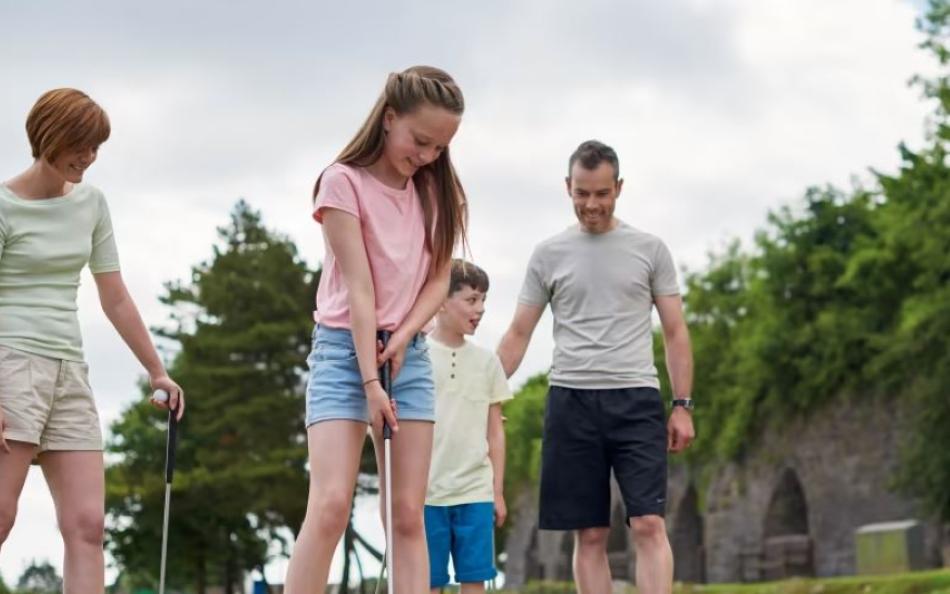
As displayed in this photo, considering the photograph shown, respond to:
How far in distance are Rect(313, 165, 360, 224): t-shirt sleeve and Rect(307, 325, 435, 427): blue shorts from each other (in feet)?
1.18

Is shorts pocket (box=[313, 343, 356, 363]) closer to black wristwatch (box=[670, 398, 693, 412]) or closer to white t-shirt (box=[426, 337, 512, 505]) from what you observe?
black wristwatch (box=[670, 398, 693, 412])

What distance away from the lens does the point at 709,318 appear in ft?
150

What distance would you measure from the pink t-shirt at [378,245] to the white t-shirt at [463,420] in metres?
2.40

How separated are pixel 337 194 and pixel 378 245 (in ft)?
0.66

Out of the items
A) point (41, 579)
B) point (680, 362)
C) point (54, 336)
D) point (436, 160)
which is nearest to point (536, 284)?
point (680, 362)

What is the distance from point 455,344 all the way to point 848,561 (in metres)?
33.8

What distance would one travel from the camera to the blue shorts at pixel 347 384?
484 centimetres

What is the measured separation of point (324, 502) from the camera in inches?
187

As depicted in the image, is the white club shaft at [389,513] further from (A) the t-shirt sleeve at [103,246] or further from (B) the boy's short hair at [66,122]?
(B) the boy's short hair at [66,122]

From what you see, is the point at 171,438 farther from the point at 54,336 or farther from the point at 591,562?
the point at 591,562

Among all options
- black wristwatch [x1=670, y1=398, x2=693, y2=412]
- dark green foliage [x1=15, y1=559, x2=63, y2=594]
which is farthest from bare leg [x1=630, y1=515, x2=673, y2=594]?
dark green foliage [x1=15, y1=559, x2=63, y2=594]

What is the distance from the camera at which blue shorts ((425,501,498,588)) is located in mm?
7379

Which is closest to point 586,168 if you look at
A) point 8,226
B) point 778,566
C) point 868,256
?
point 8,226

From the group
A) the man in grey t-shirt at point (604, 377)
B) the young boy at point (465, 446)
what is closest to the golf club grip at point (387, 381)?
the man in grey t-shirt at point (604, 377)
